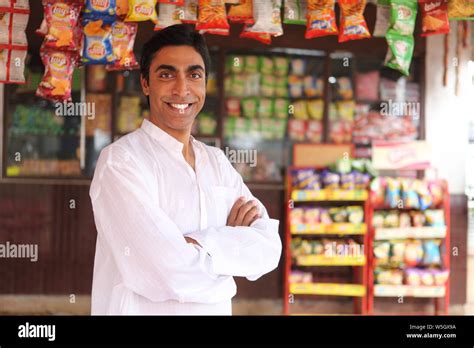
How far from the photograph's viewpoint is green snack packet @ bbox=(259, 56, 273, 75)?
5.48 m

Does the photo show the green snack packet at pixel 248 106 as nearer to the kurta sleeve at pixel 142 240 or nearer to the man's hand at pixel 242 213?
the man's hand at pixel 242 213

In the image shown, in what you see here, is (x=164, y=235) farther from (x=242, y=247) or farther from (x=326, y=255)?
(x=326, y=255)

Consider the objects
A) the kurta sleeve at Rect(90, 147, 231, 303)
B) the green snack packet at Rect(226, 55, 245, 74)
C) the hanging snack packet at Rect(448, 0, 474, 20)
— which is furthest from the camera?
the green snack packet at Rect(226, 55, 245, 74)

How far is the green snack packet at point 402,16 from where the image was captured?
4.11 m

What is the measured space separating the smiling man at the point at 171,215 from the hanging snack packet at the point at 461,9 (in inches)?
95.9

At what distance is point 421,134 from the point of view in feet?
18.0

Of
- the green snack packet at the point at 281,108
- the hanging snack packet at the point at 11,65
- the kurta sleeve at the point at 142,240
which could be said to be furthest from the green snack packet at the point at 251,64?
the kurta sleeve at the point at 142,240

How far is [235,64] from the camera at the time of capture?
214 inches

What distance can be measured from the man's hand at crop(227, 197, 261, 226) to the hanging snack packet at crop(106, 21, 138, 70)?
2.00 metres

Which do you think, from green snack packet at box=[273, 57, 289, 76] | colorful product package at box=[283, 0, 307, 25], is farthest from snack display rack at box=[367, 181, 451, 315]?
colorful product package at box=[283, 0, 307, 25]

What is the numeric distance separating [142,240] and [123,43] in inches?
89.7

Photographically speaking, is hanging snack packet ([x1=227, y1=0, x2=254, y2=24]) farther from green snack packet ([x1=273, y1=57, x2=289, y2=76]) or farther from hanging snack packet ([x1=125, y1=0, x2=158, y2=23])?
green snack packet ([x1=273, y1=57, x2=289, y2=76])
